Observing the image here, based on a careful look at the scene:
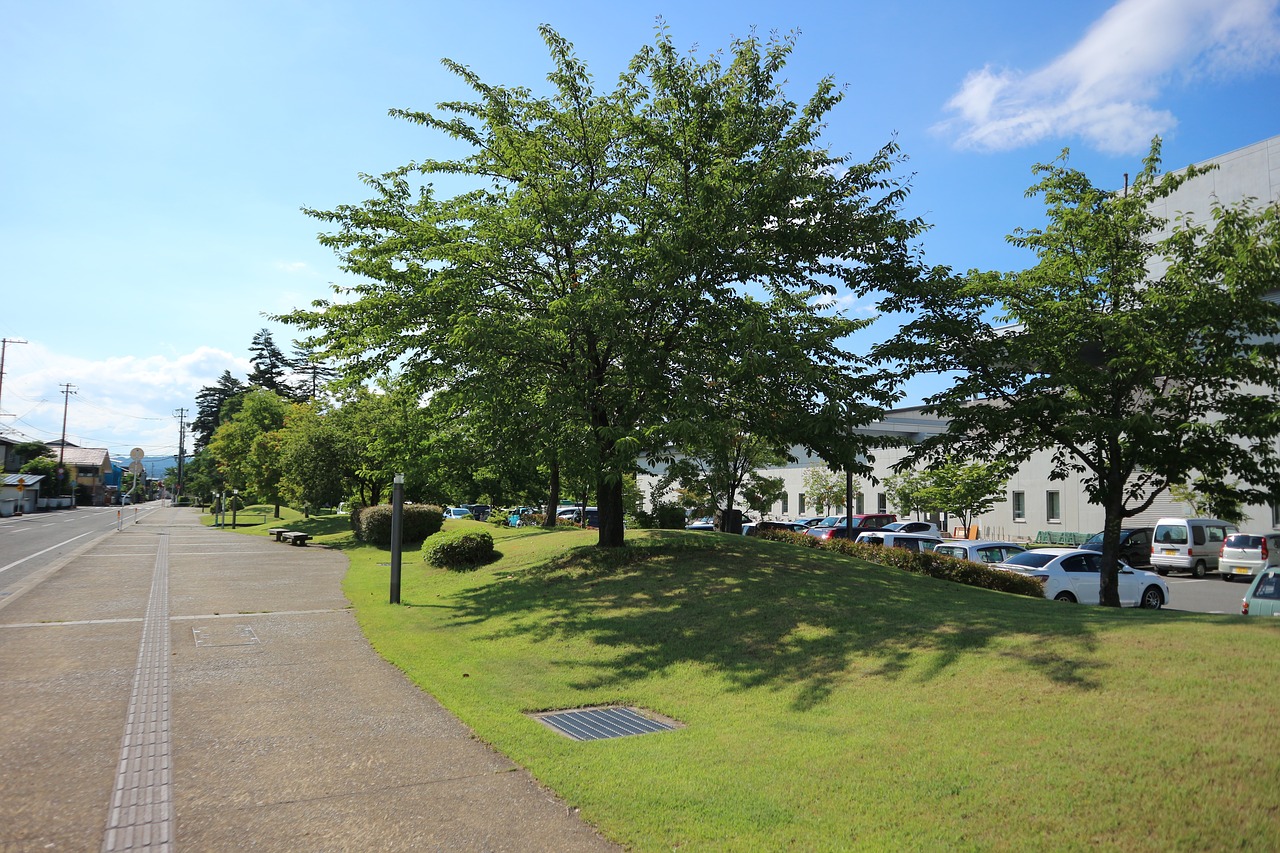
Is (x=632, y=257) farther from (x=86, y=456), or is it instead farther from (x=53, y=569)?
(x=86, y=456)

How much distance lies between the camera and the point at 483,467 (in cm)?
1559

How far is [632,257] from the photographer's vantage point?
13.9 metres

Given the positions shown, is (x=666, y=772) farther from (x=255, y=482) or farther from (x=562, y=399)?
(x=255, y=482)

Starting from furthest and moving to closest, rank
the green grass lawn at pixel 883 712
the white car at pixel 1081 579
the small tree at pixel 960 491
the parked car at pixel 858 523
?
the small tree at pixel 960 491
the parked car at pixel 858 523
the white car at pixel 1081 579
the green grass lawn at pixel 883 712

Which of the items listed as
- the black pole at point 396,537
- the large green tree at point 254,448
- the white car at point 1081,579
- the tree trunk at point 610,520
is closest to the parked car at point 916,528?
the white car at point 1081,579

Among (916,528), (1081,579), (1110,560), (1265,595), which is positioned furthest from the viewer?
(916,528)

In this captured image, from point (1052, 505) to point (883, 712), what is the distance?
3839 centimetres

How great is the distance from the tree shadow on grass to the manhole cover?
3040 mm

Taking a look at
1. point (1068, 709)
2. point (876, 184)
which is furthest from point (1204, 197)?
point (1068, 709)

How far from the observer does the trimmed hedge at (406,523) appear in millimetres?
27359

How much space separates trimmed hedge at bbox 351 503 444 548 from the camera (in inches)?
1077

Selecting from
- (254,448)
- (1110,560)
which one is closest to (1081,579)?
(1110,560)

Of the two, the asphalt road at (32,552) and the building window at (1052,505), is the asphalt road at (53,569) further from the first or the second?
the building window at (1052,505)

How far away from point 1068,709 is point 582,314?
9236 mm
